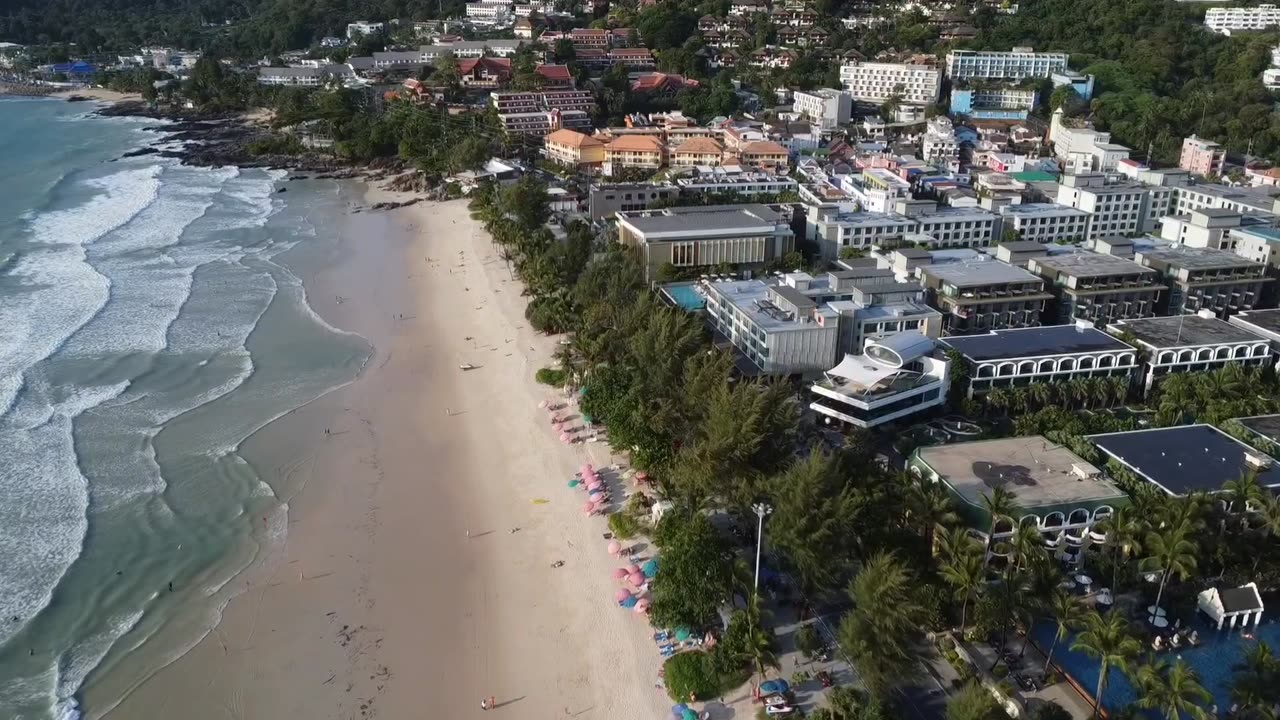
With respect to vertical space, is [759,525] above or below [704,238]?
below

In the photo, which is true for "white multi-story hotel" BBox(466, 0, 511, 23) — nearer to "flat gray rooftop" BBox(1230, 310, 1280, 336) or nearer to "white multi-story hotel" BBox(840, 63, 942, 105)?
"white multi-story hotel" BBox(840, 63, 942, 105)

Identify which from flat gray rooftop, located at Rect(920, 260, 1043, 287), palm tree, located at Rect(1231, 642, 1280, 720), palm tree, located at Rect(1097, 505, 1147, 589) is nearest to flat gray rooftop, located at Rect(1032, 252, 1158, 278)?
flat gray rooftop, located at Rect(920, 260, 1043, 287)

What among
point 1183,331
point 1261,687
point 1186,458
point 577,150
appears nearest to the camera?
point 1261,687

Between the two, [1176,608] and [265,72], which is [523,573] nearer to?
[1176,608]

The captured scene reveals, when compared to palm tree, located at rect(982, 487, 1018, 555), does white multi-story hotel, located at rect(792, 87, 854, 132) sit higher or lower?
higher

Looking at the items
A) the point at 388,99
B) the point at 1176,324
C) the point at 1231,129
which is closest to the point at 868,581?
the point at 1176,324

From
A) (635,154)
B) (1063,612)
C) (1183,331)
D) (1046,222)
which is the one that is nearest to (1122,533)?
(1063,612)

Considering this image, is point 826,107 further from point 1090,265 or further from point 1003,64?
point 1090,265
